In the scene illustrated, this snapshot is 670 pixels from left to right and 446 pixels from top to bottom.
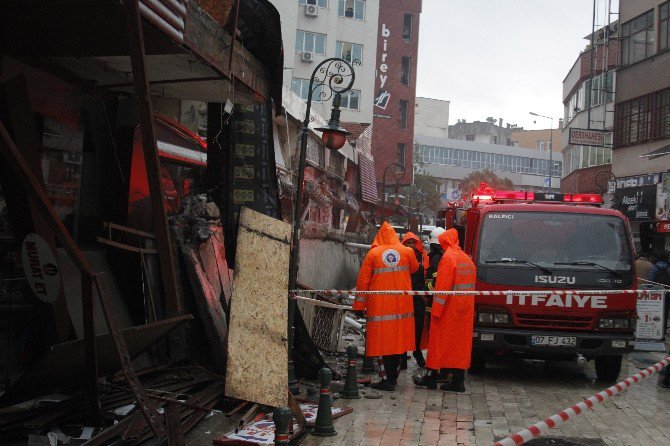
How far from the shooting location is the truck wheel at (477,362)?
10.2 meters

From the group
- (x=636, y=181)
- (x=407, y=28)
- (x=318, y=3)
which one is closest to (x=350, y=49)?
(x=318, y=3)

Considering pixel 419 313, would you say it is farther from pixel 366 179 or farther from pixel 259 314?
pixel 366 179

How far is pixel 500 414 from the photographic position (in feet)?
25.6

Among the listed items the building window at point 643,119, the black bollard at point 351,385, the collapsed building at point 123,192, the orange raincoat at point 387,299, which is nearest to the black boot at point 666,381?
the orange raincoat at point 387,299

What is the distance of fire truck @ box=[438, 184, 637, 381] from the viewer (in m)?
9.48

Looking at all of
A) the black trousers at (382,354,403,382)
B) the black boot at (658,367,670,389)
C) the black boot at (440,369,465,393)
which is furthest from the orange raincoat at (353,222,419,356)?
the black boot at (658,367,670,389)

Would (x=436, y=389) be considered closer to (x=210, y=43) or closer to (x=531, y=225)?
(x=531, y=225)

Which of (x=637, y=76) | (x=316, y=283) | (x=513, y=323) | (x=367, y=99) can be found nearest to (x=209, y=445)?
(x=513, y=323)

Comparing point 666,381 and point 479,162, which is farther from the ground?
point 479,162

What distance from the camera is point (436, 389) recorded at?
30.1 feet

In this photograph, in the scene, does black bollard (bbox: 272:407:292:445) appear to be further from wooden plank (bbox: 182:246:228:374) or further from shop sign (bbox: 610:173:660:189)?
shop sign (bbox: 610:173:660:189)

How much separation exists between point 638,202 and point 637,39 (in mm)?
6679

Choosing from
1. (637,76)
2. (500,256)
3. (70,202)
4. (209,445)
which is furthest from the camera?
(637,76)

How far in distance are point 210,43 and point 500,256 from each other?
4657 mm
